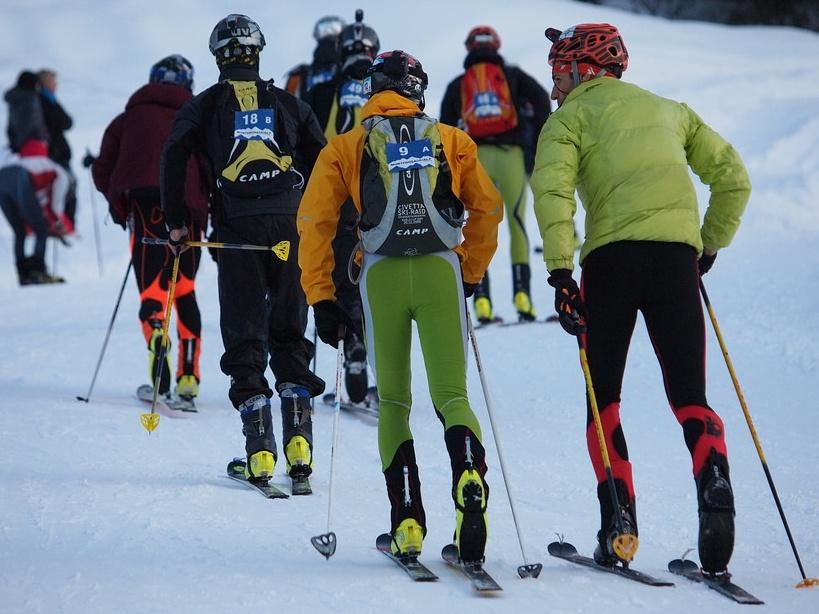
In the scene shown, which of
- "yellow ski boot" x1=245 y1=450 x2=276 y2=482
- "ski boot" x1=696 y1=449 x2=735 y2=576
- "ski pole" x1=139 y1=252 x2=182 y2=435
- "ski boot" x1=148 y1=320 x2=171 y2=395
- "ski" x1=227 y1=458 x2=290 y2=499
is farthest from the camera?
"ski boot" x1=148 y1=320 x2=171 y2=395

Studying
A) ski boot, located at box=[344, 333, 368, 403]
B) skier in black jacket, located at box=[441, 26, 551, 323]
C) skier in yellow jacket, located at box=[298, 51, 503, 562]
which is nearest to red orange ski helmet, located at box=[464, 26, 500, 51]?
skier in black jacket, located at box=[441, 26, 551, 323]

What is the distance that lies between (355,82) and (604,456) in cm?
439

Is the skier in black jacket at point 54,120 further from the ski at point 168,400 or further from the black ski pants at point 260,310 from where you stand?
the black ski pants at point 260,310

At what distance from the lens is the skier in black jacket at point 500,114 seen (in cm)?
986

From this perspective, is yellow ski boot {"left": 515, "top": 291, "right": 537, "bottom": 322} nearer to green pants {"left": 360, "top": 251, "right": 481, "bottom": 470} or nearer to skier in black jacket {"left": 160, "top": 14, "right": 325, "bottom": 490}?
skier in black jacket {"left": 160, "top": 14, "right": 325, "bottom": 490}

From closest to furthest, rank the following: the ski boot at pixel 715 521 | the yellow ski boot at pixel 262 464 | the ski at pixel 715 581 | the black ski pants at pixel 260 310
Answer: the ski at pixel 715 581
the ski boot at pixel 715 521
the yellow ski boot at pixel 262 464
the black ski pants at pixel 260 310

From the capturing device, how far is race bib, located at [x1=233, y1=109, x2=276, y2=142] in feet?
19.4

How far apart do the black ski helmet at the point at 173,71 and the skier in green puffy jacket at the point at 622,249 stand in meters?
3.86

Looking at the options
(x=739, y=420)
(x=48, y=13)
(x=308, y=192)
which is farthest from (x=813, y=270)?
(x=48, y=13)

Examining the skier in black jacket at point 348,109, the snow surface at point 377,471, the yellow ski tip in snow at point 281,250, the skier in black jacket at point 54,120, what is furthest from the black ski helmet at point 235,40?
the skier in black jacket at point 54,120

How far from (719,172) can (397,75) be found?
128 cm

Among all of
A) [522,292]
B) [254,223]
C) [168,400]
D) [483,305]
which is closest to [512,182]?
[522,292]

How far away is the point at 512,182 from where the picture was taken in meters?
10.0

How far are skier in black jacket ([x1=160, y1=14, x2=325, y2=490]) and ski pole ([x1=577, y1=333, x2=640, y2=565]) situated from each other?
1.78 meters
